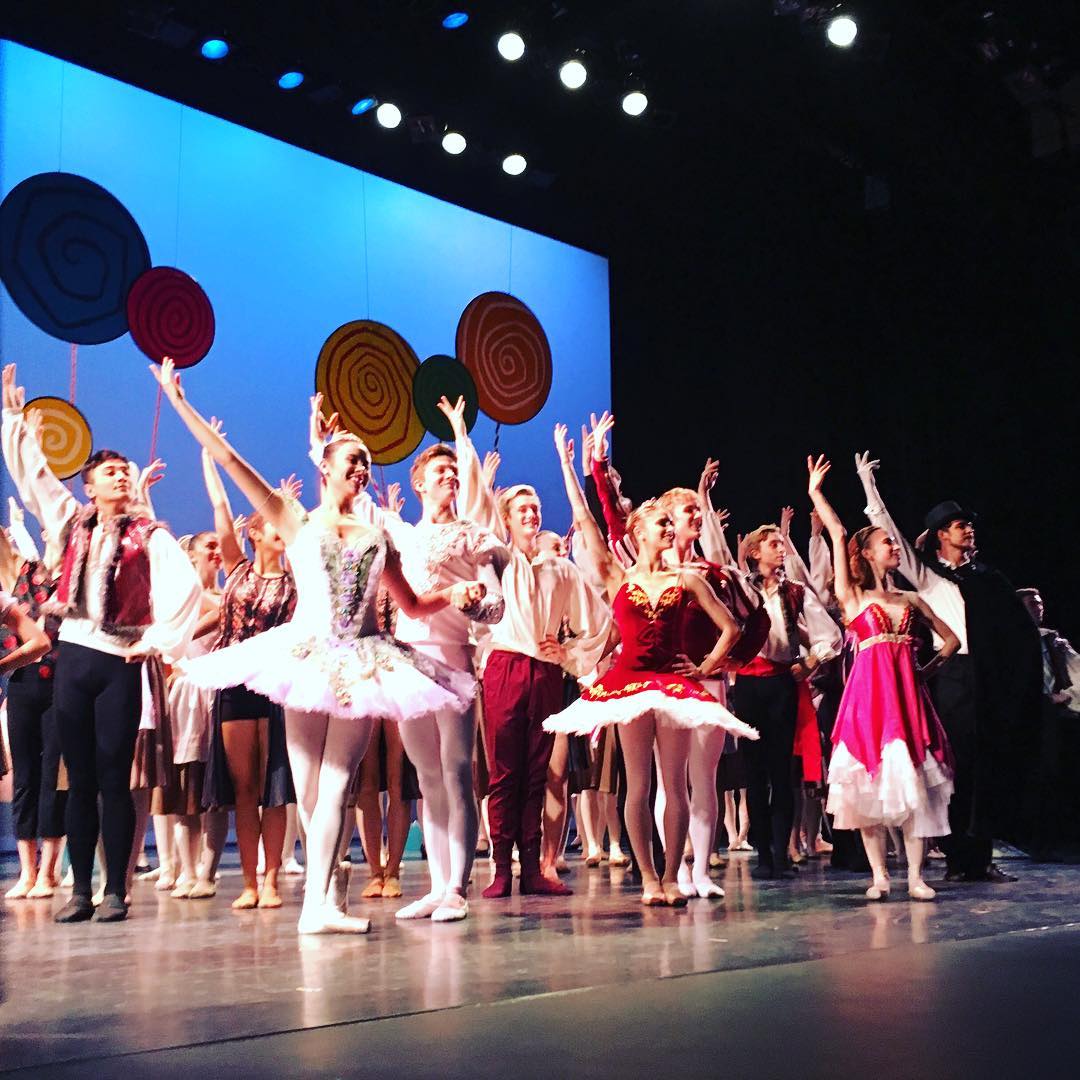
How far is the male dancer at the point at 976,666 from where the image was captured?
19.2 ft

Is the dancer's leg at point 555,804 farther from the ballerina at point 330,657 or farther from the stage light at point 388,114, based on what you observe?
the stage light at point 388,114

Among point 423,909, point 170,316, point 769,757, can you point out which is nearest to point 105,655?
point 423,909

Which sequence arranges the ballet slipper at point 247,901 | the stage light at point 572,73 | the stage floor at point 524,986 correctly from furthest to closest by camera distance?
the stage light at point 572,73
the ballet slipper at point 247,901
the stage floor at point 524,986

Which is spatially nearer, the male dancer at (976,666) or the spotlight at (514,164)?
the male dancer at (976,666)

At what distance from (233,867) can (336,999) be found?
4.28 meters

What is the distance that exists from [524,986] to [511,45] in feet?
18.7

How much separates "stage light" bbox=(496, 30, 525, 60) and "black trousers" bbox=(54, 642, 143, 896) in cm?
441

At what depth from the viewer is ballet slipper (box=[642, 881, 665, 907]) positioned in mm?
4613

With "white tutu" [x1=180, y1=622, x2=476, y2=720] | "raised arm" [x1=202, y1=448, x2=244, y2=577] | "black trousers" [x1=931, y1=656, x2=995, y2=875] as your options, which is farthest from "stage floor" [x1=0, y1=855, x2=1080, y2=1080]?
"raised arm" [x1=202, y1=448, x2=244, y2=577]

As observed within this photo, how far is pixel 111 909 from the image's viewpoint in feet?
14.3

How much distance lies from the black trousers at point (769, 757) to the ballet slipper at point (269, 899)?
217 centimetres

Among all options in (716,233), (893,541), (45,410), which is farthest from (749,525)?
(45,410)

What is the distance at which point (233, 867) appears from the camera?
22.5 feet

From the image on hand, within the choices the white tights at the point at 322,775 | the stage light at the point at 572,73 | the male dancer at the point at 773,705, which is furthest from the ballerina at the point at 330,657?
the stage light at the point at 572,73
